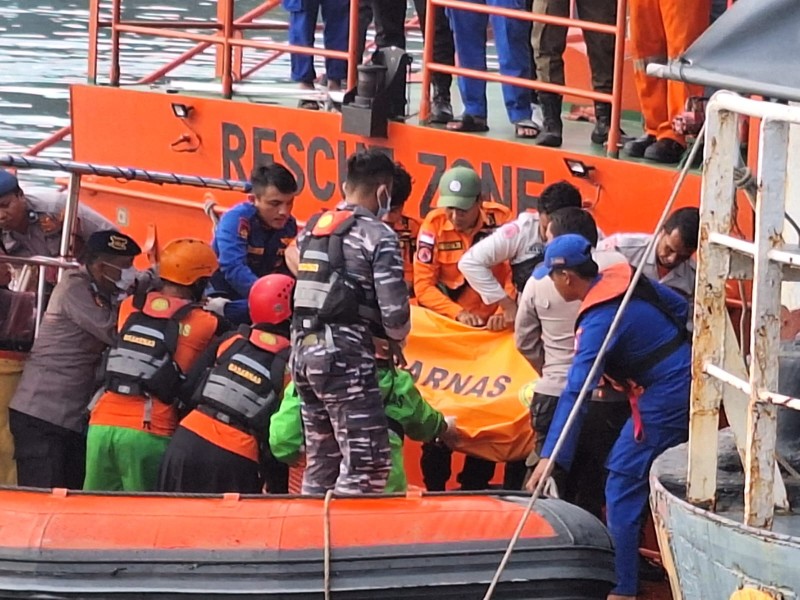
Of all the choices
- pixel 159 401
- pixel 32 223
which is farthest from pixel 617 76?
pixel 32 223

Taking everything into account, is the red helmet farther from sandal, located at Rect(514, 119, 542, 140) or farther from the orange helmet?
sandal, located at Rect(514, 119, 542, 140)

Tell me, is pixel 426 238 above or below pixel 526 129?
below

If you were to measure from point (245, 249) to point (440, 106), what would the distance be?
4.62ft

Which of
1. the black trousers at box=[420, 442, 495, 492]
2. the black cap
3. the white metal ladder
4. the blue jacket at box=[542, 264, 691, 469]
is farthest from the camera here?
the black trousers at box=[420, 442, 495, 492]

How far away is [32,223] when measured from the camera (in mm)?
6949

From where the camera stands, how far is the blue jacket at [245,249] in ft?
22.9

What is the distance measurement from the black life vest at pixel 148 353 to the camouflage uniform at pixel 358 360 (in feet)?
2.35

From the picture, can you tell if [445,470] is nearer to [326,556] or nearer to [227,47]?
[326,556]

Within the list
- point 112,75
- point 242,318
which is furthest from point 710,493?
point 112,75

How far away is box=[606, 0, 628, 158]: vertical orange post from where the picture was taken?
6.46m

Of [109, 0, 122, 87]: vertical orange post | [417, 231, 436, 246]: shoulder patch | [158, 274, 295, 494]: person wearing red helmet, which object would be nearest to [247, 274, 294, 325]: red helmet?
[158, 274, 295, 494]: person wearing red helmet

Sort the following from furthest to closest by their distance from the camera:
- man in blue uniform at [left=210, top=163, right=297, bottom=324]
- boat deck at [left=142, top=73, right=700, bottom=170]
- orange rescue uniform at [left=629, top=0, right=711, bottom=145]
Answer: boat deck at [left=142, top=73, right=700, bottom=170]
man in blue uniform at [left=210, top=163, right=297, bottom=324]
orange rescue uniform at [left=629, top=0, right=711, bottom=145]

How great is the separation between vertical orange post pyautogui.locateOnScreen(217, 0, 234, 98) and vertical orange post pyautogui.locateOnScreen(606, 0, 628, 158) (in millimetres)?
2354

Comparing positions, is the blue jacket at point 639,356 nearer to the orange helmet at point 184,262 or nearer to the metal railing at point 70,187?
the orange helmet at point 184,262
